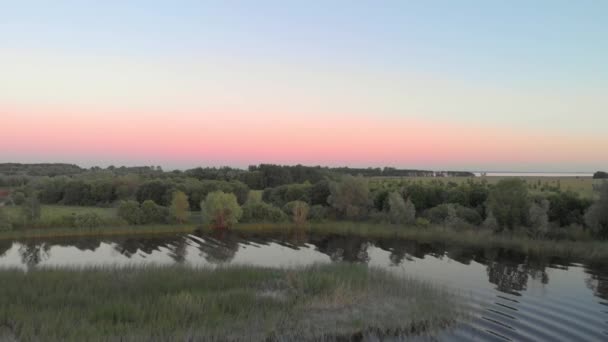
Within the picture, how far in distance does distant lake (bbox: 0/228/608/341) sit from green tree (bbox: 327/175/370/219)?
7.45 m

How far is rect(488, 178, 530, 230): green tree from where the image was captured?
36.9 m

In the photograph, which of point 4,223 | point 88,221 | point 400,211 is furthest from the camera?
point 400,211

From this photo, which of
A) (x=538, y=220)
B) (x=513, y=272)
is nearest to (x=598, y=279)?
(x=513, y=272)

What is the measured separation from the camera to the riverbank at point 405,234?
3055 centimetres

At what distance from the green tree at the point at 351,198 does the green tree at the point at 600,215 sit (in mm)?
22303

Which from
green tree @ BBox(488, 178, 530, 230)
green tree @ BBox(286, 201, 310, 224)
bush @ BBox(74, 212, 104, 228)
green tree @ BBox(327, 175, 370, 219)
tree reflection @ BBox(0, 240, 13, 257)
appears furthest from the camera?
green tree @ BBox(327, 175, 370, 219)

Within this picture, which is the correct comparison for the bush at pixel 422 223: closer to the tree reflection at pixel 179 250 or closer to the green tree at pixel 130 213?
the tree reflection at pixel 179 250

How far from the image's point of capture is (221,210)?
149ft

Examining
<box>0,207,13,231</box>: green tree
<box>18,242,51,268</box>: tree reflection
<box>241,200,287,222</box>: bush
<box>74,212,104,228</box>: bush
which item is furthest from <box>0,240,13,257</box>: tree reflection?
<box>241,200,287,222</box>: bush

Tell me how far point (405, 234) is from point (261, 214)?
1609 cm

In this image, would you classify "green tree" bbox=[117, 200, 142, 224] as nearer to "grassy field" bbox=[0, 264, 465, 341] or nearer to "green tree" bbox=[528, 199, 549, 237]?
"grassy field" bbox=[0, 264, 465, 341]

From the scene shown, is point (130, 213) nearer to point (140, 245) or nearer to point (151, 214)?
point (151, 214)

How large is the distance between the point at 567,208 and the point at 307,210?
24.4 m

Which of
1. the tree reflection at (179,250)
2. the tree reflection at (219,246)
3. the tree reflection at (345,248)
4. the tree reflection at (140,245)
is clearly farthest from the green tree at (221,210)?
the tree reflection at (345,248)
